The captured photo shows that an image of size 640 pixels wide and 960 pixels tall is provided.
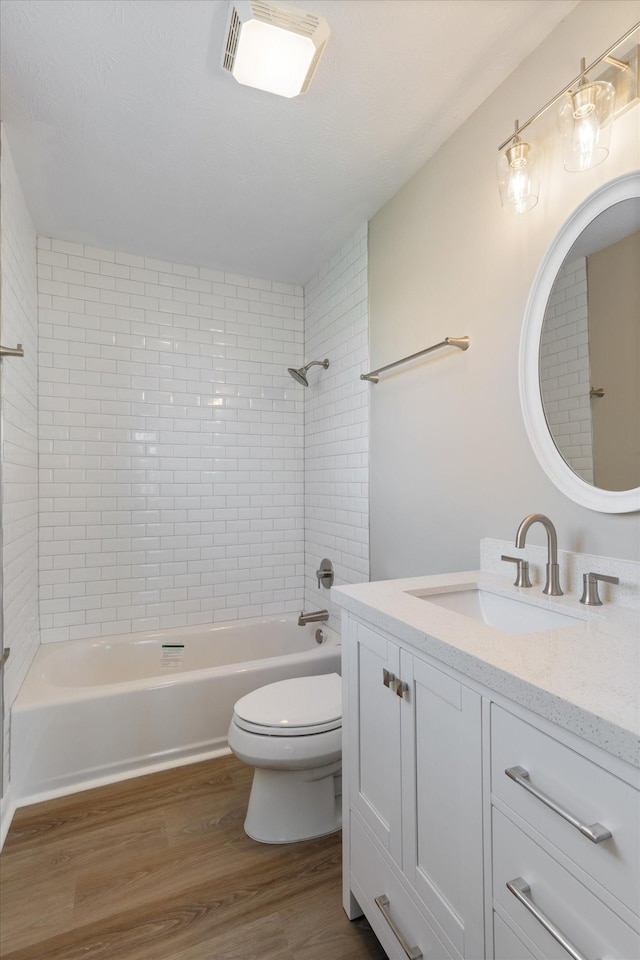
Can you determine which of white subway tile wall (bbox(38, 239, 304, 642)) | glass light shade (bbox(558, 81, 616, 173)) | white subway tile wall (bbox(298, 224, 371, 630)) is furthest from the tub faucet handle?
glass light shade (bbox(558, 81, 616, 173))

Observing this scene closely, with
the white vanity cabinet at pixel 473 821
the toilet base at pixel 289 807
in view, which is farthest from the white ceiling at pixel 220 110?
the toilet base at pixel 289 807

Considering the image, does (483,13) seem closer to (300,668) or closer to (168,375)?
(168,375)

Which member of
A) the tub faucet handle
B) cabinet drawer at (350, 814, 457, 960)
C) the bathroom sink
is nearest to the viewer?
cabinet drawer at (350, 814, 457, 960)

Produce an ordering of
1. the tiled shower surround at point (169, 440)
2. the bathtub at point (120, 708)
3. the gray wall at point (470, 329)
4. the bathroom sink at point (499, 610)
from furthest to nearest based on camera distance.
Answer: the tiled shower surround at point (169, 440) < the bathtub at point (120, 708) < the gray wall at point (470, 329) < the bathroom sink at point (499, 610)

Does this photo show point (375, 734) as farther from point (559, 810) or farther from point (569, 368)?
point (569, 368)

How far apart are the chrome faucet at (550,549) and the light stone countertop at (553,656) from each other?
0.03m

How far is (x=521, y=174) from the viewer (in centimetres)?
141

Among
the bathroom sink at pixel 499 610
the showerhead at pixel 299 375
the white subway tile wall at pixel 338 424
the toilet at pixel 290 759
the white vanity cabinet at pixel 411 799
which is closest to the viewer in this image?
the white vanity cabinet at pixel 411 799

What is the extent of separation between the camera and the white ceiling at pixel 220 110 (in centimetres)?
137

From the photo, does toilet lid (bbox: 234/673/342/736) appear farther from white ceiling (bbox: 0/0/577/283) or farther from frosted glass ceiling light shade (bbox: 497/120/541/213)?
white ceiling (bbox: 0/0/577/283)

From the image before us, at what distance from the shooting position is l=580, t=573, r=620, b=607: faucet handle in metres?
1.18

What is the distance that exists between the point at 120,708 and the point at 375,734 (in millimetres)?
1423

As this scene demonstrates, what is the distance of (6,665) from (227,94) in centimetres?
223

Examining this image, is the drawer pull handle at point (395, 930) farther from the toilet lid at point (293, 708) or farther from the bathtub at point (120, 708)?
the bathtub at point (120, 708)
